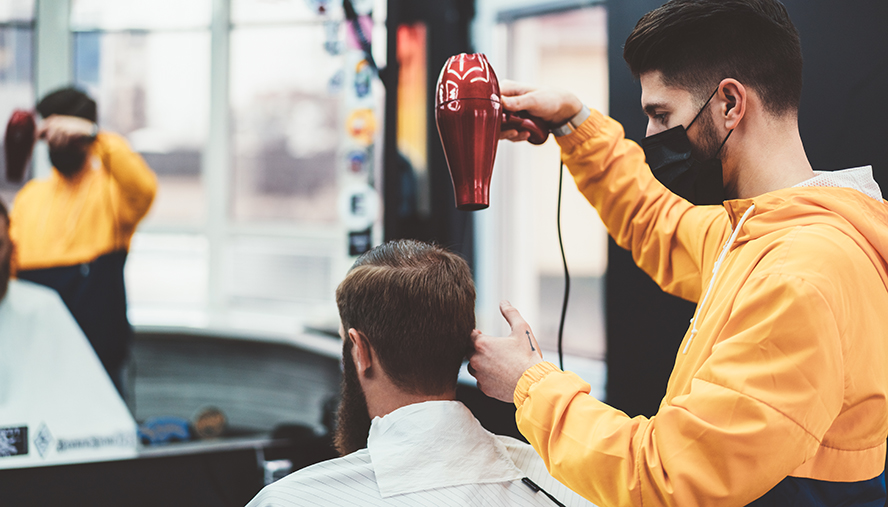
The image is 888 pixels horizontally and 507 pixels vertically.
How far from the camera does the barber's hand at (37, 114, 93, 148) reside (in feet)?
6.74

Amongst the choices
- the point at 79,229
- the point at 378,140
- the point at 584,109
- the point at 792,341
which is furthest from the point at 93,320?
the point at 792,341

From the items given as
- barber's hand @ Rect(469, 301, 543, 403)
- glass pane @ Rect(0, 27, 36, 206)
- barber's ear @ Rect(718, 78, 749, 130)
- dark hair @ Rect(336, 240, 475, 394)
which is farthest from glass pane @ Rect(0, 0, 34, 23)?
barber's ear @ Rect(718, 78, 749, 130)

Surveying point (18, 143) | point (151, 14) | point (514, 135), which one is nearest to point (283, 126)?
point (151, 14)

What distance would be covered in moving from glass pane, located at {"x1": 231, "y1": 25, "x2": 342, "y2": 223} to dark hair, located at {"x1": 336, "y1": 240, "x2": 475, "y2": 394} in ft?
9.70

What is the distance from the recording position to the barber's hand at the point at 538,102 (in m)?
1.40

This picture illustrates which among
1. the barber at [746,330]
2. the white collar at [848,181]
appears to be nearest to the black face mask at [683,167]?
the barber at [746,330]

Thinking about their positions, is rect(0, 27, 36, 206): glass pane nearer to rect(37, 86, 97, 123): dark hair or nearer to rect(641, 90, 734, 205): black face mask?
rect(37, 86, 97, 123): dark hair

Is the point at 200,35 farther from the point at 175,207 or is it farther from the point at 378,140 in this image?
the point at 378,140

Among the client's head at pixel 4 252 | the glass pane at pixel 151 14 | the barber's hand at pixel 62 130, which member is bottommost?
the client's head at pixel 4 252

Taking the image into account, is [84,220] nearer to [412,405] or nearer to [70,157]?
[70,157]

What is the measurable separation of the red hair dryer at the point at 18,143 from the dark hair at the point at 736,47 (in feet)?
6.43

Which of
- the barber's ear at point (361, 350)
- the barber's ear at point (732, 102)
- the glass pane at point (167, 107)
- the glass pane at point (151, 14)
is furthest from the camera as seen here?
the glass pane at point (167, 107)

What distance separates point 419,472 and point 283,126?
3404mm

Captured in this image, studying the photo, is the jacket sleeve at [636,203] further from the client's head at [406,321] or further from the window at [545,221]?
the window at [545,221]
